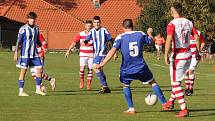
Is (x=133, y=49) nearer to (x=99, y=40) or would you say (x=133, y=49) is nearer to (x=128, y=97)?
(x=128, y=97)

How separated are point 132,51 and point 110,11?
68.6m

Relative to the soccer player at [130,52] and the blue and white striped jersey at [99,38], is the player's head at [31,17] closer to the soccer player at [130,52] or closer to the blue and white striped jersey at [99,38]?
the blue and white striped jersey at [99,38]

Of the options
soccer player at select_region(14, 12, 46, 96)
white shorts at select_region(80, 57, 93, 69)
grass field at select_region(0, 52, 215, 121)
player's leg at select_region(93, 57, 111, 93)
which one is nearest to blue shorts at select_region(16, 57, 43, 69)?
soccer player at select_region(14, 12, 46, 96)

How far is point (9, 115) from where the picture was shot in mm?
12383

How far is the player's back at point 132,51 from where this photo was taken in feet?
42.3

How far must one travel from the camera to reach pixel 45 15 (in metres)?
75.6

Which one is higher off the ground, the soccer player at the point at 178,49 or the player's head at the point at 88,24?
the player's head at the point at 88,24

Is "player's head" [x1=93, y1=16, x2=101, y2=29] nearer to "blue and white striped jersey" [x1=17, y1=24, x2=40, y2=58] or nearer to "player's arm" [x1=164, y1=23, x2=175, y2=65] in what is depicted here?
"blue and white striped jersey" [x1=17, y1=24, x2=40, y2=58]

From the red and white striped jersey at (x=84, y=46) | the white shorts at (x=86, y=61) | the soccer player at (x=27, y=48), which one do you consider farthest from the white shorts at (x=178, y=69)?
the white shorts at (x=86, y=61)

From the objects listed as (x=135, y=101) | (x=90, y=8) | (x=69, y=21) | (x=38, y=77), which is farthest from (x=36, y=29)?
(x=90, y=8)

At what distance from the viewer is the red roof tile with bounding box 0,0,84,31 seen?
243 ft

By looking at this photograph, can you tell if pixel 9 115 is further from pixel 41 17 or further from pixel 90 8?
pixel 90 8

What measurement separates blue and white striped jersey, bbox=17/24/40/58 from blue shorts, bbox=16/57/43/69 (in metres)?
0.10

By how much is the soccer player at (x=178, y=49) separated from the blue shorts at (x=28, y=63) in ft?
16.7
